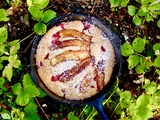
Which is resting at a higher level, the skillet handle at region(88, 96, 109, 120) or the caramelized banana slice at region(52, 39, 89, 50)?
the caramelized banana slice at region(52, 39, 89, 50)

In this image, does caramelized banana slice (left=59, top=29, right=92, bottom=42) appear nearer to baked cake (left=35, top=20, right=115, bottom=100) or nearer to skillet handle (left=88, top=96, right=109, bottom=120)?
baked cake (left=35, top=20, right=115, bottom=100)

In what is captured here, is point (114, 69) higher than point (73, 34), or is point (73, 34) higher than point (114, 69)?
point (73, 34)

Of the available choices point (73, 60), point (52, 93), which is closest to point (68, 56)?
point (73, 60)

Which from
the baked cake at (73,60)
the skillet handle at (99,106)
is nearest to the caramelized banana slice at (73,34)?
the baked cake at (73,60)

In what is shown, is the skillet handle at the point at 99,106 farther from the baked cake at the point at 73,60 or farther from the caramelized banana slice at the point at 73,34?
the caramelized banana slice at the point at 73,34

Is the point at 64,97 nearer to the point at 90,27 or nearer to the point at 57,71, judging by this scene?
the point at 57,71

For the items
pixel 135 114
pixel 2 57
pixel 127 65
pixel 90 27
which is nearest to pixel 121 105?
pixel 135 114

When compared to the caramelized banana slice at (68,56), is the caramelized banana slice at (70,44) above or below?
above

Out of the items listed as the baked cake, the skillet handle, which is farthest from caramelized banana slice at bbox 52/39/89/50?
the skillet handle

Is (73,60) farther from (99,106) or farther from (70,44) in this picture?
(99,106)
